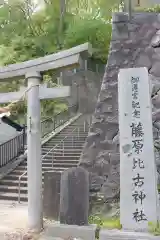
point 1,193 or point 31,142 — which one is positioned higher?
point 31,142

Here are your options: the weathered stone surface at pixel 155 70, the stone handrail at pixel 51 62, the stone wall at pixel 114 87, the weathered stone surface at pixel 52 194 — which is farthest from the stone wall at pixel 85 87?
the stone handrail at pixel 51 62

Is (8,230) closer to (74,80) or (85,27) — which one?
(85,27)

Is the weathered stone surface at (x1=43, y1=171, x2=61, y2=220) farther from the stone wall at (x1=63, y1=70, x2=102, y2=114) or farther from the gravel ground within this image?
the stone wall at (x1=63, y1=70, x2=102, y2=114)

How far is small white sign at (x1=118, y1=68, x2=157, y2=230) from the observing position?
5.40 m

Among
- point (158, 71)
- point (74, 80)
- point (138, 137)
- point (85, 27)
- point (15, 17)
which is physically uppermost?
point (15, 17)

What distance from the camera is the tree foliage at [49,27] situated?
67.6 feet

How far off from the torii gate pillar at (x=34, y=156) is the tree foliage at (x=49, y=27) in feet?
46.6

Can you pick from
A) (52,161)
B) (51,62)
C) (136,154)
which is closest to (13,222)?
(136,154)

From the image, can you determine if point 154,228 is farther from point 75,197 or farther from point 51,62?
point 51,62

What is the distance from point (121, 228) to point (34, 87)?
3447 mm

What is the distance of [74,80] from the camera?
26.0m

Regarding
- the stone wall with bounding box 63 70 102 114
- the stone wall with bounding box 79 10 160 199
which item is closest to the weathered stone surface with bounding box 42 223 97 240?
the stone wall with bounding box 79 10 160 199

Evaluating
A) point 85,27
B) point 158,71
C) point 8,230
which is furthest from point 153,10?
point 85,27

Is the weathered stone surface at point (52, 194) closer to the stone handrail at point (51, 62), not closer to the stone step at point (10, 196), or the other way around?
the stone handrail at point (51, 62)
